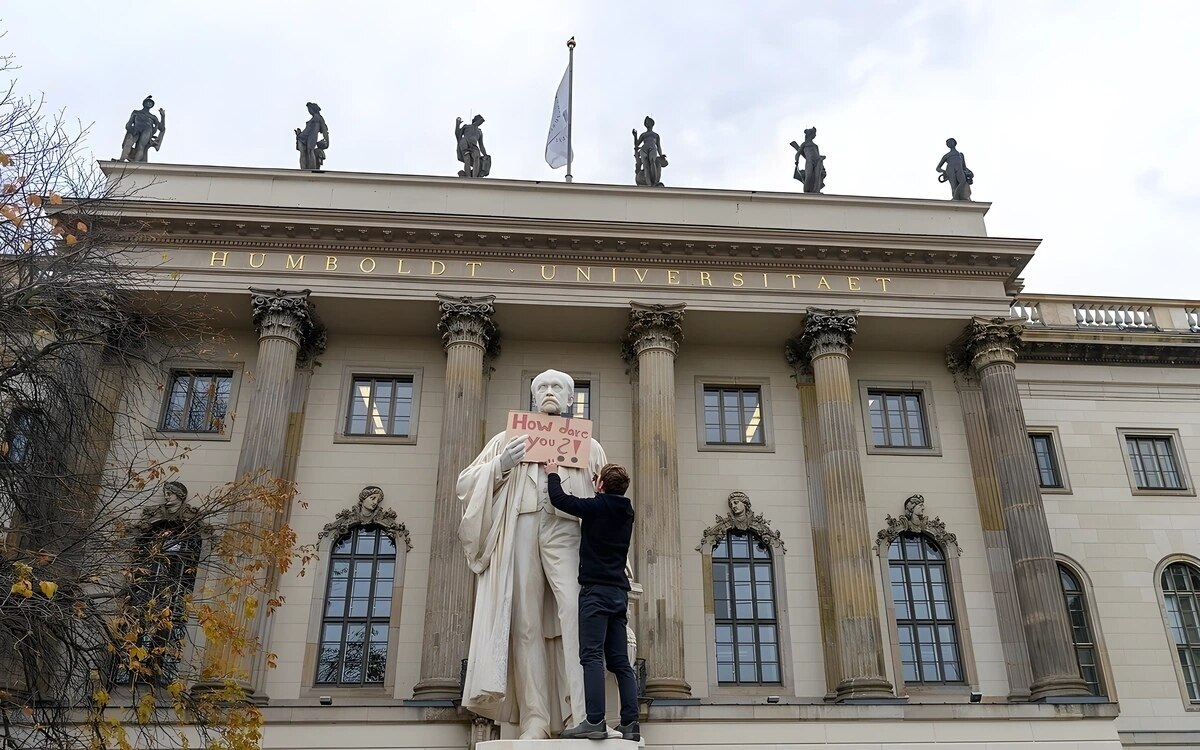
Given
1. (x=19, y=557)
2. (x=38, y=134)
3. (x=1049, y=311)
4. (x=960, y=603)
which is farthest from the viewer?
(x=1049, y=311)

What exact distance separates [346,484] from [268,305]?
193 inches

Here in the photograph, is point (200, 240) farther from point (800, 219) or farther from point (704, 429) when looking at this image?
point (800, 219)

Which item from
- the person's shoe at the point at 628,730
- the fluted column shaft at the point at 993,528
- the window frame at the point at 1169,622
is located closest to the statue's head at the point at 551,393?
the person's shoe at the point at 628,730

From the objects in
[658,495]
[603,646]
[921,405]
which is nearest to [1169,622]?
[921,405]

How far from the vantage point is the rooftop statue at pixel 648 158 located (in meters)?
29.7

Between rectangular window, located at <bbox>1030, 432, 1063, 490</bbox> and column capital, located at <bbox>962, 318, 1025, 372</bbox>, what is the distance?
335 centimetres

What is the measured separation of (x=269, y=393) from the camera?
24.2 metres

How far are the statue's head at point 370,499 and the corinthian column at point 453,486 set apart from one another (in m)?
1.44

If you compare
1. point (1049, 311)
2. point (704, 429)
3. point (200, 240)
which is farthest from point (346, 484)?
point (1049, 311)

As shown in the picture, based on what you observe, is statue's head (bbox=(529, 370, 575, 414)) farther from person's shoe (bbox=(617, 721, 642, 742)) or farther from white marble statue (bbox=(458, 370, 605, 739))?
person's shoe (bbox=(617, 721, 642, 742))

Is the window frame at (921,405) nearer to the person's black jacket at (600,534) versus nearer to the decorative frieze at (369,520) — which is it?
the decorative frieze at (369,520)

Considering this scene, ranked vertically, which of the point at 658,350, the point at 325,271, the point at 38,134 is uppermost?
the point at 325,271

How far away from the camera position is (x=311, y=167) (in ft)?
94.1

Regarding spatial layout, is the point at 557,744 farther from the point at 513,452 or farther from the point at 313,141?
the point at 313,141
